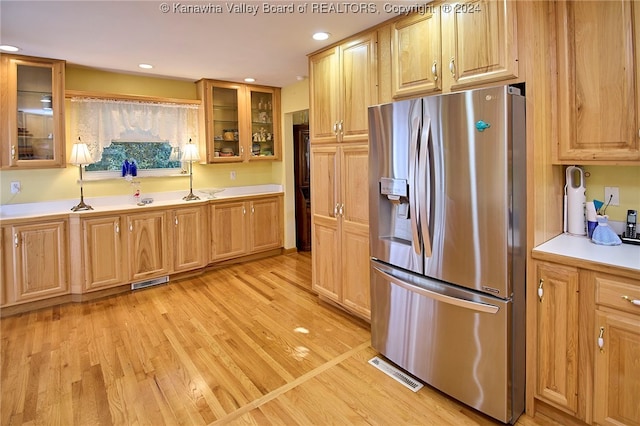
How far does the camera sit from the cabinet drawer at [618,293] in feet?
5.17

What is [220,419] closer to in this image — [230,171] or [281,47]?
[281,47]

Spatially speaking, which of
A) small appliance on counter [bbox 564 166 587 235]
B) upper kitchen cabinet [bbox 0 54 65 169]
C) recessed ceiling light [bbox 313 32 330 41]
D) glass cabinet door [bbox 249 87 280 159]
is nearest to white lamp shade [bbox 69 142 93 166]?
upper kitchen cabinet [bbox 0 54 65 169]

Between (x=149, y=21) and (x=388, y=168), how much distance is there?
2003 millimetres

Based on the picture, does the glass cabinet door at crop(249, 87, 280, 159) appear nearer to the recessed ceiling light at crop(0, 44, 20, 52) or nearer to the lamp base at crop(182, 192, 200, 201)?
the lamp base at crop(182, 192, 200, 201)

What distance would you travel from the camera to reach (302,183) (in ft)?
Result: 18.1

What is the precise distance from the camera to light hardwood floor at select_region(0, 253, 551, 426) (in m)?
2.03

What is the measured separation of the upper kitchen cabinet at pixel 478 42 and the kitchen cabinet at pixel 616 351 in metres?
1.12

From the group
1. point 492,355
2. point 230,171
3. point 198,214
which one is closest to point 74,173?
point 198,214

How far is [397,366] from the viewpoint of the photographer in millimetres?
2438

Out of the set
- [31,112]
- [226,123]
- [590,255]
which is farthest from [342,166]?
[31,112]

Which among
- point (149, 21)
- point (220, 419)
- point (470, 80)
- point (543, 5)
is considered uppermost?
point (149, 21)

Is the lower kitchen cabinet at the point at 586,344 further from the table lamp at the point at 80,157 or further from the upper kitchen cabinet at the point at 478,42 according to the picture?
the table lamp at the point at 80,157

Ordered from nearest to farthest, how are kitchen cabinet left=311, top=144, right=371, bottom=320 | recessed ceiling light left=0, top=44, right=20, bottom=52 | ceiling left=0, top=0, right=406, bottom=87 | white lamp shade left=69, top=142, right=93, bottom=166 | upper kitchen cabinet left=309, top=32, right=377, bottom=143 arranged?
ceiling left=0, top=0, right=406, bottom=87 → upper kitchen cabinet left=309, top=32, right=377, bottom=143 → kitchen cabinet left=311, top=144, right=371, bottom=320 → recessed ceiling light left=0, top=44, right=20, bottom=52 → white lamp shade left=69, top=142, right=93, bottom=166

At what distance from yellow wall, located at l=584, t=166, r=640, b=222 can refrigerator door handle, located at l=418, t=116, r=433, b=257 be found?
0.98m
